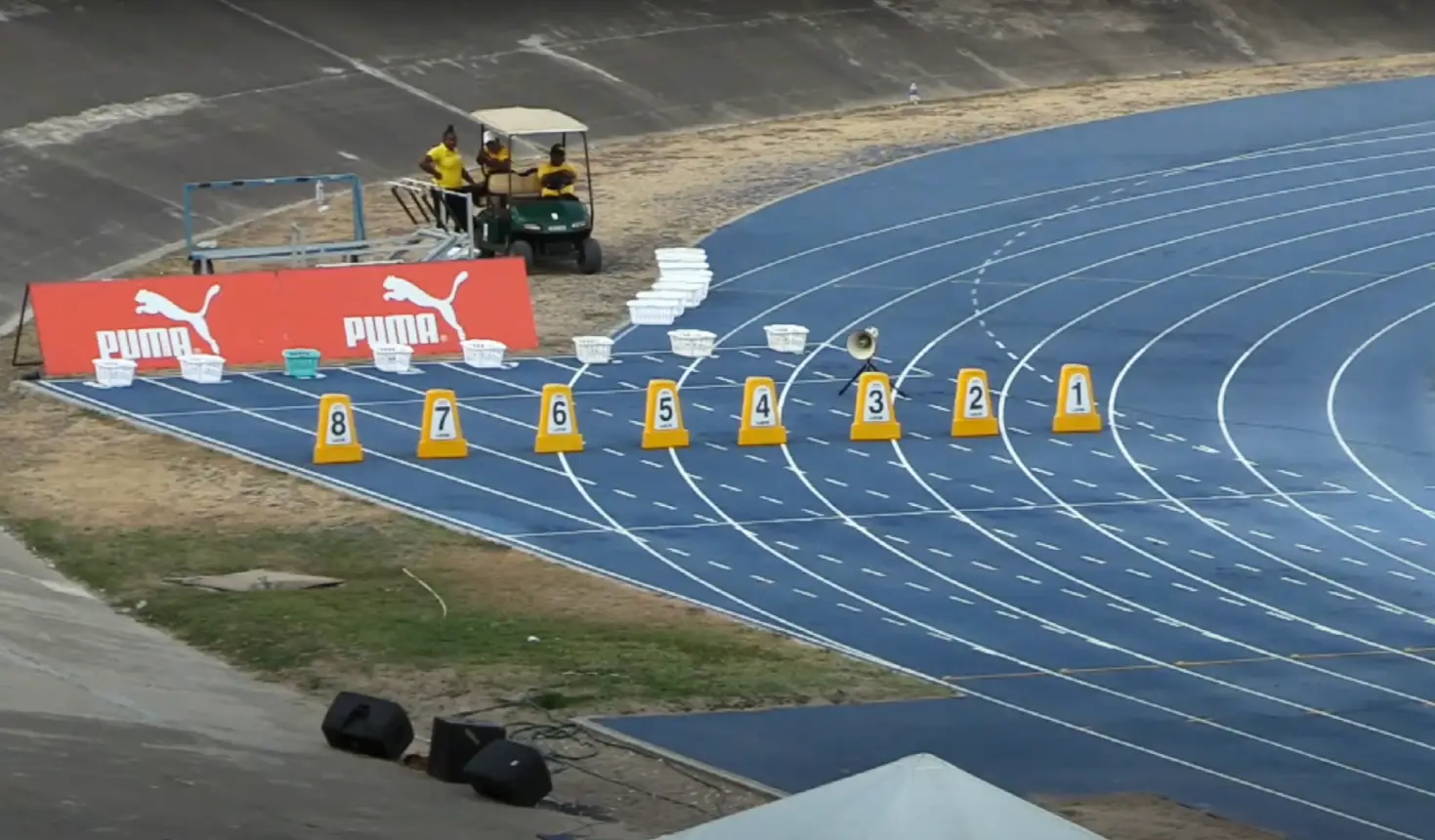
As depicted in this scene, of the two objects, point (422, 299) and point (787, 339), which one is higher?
point (422, 299)

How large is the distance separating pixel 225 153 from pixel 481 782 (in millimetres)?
24840

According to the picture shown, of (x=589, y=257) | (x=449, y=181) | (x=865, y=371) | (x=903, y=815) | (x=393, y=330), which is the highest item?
(x=449, y=181)

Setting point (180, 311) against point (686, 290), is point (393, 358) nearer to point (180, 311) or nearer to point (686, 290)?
point (180, 311)

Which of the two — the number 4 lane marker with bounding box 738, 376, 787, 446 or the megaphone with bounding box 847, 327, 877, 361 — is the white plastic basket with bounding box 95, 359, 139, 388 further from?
the megaphone with bounding box 847, 327, 877, 361

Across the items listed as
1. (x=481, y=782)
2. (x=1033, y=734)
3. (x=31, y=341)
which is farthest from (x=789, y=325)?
(x=481, y=782)

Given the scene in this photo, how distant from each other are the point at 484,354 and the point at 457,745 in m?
14.0

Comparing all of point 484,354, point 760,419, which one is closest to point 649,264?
point 484,354

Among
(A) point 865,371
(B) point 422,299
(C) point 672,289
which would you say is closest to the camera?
(A) point 865,371

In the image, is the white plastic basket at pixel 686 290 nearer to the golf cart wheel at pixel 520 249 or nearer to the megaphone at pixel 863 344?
the golf cart wheel at pixel 520 249

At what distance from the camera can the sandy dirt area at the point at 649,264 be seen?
15750mm

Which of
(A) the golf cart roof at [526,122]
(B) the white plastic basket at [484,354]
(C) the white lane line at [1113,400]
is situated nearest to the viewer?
(C) the white lane line at [1113,400]

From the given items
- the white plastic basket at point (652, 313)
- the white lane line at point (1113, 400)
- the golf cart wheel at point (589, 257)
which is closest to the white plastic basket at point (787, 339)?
the white lane line at point (1113, 400)

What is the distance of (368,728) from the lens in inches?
632

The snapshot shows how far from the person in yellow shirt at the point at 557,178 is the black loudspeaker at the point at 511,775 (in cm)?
1880
